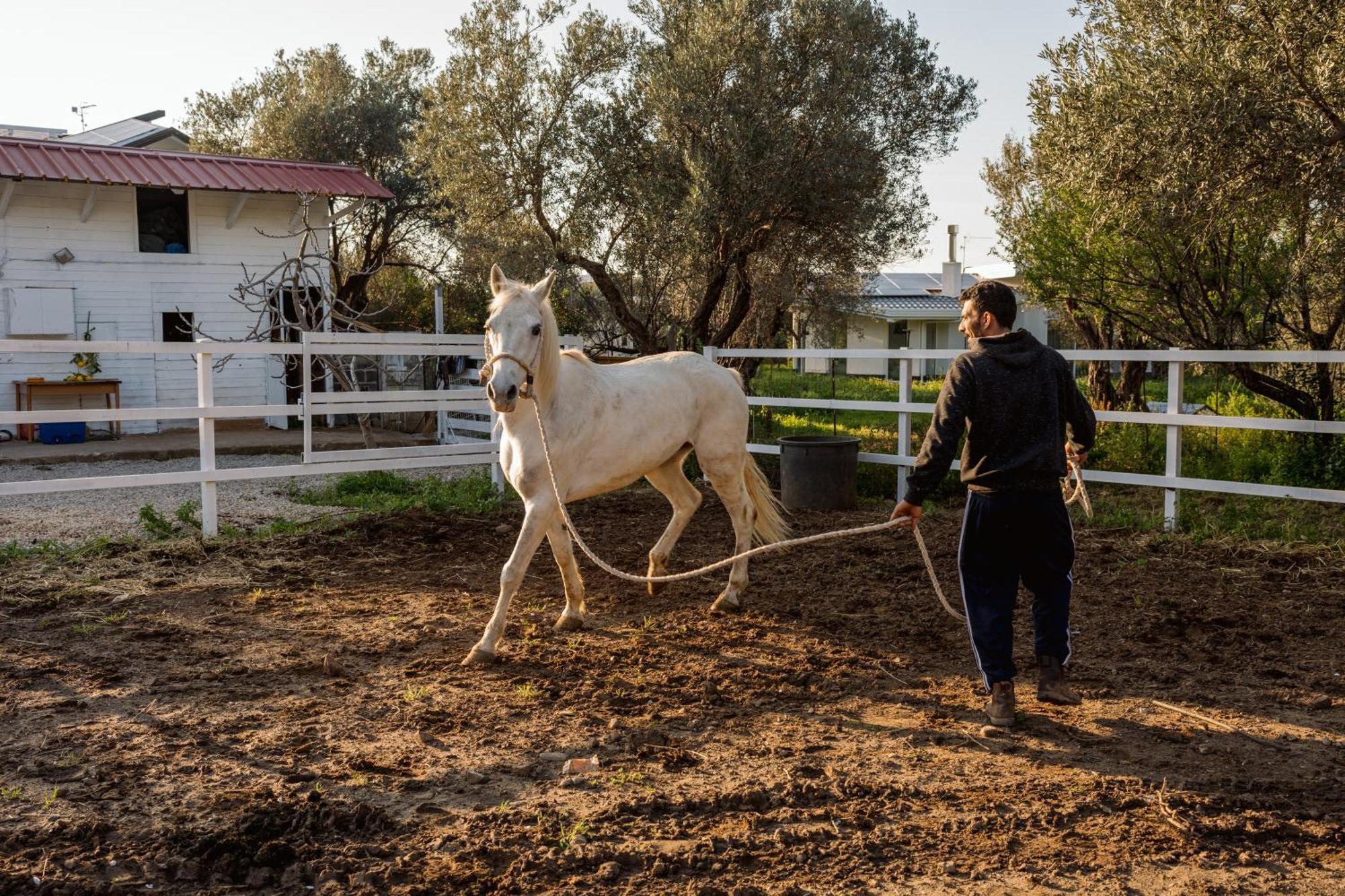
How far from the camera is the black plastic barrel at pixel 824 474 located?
30.6ft

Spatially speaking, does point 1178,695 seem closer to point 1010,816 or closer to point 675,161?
point 1010,816

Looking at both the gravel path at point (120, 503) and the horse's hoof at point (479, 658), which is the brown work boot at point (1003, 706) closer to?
the horse's hoof at point (479, 658)

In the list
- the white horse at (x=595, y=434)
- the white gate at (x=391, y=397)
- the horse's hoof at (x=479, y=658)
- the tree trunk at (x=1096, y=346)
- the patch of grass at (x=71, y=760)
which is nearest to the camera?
the patch of grass at (x=71, y=760)

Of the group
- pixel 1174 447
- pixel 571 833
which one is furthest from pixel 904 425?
pixel 571 833

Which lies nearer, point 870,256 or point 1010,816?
point 1010,816

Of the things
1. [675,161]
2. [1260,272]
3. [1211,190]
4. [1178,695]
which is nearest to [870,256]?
[675,161]

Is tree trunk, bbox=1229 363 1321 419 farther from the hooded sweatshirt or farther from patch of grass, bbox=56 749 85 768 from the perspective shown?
patch of grass, bbox=56 749 85 768

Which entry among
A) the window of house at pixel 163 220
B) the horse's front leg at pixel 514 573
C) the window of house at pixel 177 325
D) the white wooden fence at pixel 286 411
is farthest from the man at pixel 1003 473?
the window of house at pixel 163 220

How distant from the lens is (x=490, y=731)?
4156mm

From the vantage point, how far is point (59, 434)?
603 inches

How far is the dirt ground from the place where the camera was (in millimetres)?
3023

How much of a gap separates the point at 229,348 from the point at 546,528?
170 inches

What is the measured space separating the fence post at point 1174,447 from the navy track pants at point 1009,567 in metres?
4.35

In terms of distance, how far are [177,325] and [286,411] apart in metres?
9.91
